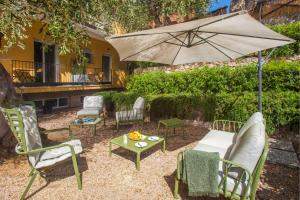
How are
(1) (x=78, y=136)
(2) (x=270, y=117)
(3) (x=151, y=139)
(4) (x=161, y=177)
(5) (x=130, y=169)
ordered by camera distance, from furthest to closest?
(1) (x=78, y=136)
(2) (x=270, y=117)
(3) (x=151, y=139)
(5) (x=130, y=169)
(4) (x=161, y=177)

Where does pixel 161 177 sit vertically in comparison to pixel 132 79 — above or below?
below

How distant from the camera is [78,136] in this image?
7137mm

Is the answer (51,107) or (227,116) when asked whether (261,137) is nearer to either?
(227,116)

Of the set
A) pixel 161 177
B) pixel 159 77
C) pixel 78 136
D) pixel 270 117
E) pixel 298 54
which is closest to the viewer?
pixel 161 177

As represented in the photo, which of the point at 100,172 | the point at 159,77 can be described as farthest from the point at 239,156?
the point at 159,77

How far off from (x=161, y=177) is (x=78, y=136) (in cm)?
398

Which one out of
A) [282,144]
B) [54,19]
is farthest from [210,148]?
[54,19]

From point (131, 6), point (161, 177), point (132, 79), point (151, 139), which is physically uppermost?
point (131, 6)

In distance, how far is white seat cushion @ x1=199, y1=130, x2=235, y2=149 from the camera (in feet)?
14.0

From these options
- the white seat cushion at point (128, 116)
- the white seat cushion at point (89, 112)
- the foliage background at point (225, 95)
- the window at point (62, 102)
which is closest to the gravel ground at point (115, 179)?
the white seat cushion at point (128, 116)

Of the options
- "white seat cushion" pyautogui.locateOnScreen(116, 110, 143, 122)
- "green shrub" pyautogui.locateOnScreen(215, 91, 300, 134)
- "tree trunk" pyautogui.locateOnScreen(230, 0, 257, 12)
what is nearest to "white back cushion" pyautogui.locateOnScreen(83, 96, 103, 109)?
"white seat cushion" pyautogui.locateOnScreen(116, 110, 143, 122)

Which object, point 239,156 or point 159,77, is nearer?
point 239,156

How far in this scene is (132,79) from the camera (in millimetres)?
11727

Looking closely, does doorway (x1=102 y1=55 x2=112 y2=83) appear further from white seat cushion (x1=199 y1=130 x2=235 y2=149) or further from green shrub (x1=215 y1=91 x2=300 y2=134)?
white seat cushion (x1=199 y1=130 x2=235 y2=149)
